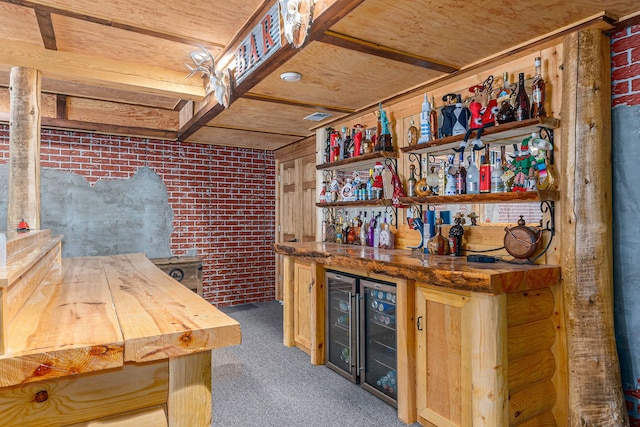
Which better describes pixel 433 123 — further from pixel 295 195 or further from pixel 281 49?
pixel 295 195

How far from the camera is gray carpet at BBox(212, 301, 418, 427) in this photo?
242 cm

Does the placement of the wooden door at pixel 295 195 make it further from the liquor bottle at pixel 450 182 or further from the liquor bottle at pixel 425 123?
the liquor bottle at pixel 450 182

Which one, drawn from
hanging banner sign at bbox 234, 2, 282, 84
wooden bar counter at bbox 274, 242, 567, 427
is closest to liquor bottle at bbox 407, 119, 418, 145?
wooden bar counter at bbox 274, 242, 567, 427

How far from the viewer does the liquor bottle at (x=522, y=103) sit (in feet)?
7.30

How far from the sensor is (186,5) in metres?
2.30

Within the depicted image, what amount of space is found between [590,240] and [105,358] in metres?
2.14

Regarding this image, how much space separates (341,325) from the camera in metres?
3.16

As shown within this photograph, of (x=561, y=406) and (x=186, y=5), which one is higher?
(x=186, y=5)

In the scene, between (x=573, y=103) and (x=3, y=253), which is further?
(x=573, y=103)

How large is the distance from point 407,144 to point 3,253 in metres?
2.68

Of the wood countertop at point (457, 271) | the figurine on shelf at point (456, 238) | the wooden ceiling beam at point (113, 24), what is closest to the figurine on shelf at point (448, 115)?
the figurine on shelf at point (456, 238)

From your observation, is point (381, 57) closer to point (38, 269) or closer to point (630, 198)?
point (630, 198)

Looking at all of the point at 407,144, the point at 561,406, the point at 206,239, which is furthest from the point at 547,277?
the point at 206,239

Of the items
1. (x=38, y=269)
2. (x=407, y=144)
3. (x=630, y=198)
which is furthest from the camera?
(x=407, y=144)
